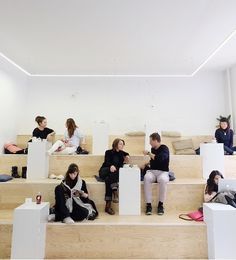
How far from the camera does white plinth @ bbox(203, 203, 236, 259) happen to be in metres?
2.24

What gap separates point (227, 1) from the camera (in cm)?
255

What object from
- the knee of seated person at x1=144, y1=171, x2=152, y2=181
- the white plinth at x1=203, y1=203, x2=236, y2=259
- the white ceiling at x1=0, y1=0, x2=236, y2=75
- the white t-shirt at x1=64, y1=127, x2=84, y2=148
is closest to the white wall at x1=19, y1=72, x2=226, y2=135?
the white ceiling at x1=0, y1=0, x2=236, y2=75

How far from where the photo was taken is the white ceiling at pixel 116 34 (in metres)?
2.66

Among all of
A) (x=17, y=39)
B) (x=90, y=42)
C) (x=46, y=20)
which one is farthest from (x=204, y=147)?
(x=17, y=39)

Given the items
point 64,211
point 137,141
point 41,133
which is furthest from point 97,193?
point 137,141

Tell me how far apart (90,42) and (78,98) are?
1.99 m

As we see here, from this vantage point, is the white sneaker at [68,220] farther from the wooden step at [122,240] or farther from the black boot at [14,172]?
the black boot at [14,172]

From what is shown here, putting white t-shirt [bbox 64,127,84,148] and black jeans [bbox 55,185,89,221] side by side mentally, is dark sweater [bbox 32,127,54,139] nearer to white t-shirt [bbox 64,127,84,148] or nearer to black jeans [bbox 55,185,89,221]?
white t-shirt [bbox 64,127,84,148]

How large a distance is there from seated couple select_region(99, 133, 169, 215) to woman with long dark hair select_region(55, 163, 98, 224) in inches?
12.8

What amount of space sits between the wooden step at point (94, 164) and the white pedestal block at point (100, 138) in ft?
2.15

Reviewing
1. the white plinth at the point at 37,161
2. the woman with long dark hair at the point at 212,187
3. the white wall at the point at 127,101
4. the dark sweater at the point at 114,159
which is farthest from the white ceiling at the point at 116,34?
the woman with long dark hair at the point at 212,187

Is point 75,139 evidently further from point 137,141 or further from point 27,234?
point 27,234

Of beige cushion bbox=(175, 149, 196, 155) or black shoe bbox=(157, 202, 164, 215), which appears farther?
beige cushion bbox=(175, 149, 196, 155)

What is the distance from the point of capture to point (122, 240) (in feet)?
8.16
